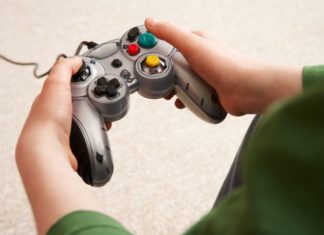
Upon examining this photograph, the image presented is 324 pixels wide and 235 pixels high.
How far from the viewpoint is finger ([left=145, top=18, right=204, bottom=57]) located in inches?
22.2

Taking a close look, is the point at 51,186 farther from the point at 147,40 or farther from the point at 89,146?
the point at 147,40

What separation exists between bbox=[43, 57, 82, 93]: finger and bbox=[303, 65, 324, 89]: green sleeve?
277mm

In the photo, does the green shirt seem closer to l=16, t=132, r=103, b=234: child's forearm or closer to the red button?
l=16, t=132, r=103, b=234: child's forearm

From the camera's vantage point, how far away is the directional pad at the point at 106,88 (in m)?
0.53

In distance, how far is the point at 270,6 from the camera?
126 cm

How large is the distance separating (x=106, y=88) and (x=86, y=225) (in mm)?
242

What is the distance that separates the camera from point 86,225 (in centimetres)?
32

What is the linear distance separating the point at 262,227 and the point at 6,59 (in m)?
0.98

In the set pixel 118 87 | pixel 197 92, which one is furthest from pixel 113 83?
pixel 197 92

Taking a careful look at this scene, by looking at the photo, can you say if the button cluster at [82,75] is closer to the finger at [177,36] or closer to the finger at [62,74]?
the finger at [62,74]

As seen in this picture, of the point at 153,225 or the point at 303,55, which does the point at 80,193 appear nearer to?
the point at 153,225

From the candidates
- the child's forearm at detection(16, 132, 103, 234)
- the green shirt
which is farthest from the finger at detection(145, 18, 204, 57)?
the green shirt

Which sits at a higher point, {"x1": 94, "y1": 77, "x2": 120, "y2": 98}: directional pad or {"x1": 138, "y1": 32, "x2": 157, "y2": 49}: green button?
{"x1": 138, "y1": 32, "x2": 157, "y2": 49}: green button

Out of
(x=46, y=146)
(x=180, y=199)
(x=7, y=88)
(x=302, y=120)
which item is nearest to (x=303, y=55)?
(x=180, y=199)
